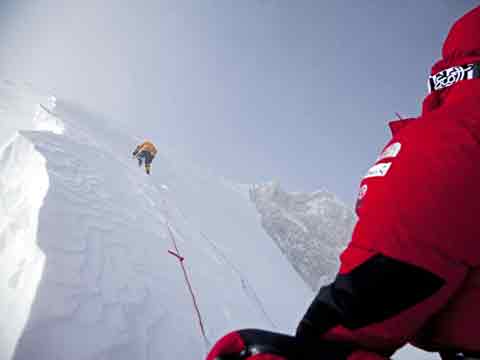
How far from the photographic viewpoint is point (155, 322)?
2340 millimetres

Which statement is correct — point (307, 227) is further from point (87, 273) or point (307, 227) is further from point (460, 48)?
point (460, 48)

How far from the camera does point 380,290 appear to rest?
726mm

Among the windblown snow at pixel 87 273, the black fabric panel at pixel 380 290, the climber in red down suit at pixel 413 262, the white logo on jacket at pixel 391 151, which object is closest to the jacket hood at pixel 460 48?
the climber in red down suit at pixel 413 262

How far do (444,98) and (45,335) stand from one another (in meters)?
2.57

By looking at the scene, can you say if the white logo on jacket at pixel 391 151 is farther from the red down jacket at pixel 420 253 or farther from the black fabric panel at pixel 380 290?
the black fabric panel at pixel 380 290

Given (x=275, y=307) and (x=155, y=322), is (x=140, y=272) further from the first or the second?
(x=275, y=307)

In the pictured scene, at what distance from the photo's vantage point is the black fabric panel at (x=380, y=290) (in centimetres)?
70

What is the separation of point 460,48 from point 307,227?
154 feet

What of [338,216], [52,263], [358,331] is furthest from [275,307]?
[338,216]

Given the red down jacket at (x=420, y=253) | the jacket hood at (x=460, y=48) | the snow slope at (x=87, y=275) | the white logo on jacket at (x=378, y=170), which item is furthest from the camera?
the snow slope at (x=87, y=275)

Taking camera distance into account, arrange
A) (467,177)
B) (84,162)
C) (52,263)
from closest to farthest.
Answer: (467,177), (52,263), (84,162)

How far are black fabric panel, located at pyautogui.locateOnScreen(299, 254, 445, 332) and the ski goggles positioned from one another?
698 millimetres

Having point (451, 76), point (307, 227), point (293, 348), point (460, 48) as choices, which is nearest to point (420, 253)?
point (293, 348)

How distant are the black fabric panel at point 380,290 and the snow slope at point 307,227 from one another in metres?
35.2
